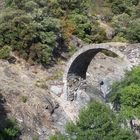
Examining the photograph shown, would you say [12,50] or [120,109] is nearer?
[120,109]

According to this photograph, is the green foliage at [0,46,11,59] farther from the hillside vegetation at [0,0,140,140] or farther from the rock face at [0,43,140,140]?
the rock face at [0,43,140,140]

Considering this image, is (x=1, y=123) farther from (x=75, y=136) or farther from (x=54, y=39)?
(x=54, y=39)

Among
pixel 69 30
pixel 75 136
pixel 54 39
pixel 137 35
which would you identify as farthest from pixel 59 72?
pixel 75 136

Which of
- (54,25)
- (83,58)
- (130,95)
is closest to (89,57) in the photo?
(83,58)

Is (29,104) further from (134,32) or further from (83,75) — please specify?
(134,32)

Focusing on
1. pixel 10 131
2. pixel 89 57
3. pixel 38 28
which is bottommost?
pixel 89 57

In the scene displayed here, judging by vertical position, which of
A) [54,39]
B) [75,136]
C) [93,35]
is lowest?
[93,35]

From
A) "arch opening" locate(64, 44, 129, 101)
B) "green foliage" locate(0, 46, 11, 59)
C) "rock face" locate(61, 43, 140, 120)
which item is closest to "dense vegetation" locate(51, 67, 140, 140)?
"rock face" locate(61, 43, 140, 120)

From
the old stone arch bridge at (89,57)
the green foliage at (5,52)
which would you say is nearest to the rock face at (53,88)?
the old stone arch bridge at (89,57)
